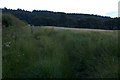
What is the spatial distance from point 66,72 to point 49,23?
3089 cm

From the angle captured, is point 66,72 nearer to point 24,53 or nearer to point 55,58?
point 55,58

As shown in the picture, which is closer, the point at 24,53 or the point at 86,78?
the point at 86,78

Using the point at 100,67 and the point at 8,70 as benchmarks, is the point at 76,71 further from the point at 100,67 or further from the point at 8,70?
the point at 8,70

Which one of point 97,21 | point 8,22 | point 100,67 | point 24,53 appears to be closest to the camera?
point 100,67

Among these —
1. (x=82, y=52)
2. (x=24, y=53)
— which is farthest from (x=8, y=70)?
(x=82, y=52)

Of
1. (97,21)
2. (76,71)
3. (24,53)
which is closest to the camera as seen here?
(76,71)

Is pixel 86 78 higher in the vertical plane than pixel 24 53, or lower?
lower

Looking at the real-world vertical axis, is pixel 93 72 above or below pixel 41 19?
below

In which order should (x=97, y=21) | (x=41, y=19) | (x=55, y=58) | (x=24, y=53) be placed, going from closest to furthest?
(x=55, y=58) → (x=24, y=53) → (x=97, y=21) → (x=41, y=19)

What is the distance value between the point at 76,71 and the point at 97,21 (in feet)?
91.1

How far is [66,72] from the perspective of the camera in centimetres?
397

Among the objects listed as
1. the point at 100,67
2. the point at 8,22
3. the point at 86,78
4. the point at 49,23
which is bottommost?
the point at 86,78

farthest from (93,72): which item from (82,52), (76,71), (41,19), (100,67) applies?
(41,19)

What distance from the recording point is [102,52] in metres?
4.49
